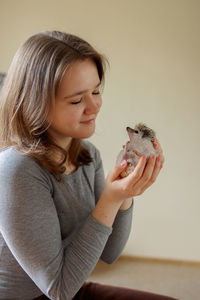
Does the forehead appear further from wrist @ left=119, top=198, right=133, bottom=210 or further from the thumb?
wrist @ left=119, top=198, right=133, bottom=210

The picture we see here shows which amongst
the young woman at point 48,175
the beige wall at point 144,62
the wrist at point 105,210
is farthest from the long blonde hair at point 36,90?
the beige wall at point 144,62

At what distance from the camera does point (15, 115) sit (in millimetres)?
751

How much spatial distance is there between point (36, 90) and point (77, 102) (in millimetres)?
104

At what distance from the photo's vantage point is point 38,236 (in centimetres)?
67

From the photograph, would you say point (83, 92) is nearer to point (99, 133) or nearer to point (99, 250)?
point (99, 250)

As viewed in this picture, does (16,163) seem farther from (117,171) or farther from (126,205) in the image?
(126,205)

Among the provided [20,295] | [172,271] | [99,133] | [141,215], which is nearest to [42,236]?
[20,295]

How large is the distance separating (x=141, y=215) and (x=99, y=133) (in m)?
0.65

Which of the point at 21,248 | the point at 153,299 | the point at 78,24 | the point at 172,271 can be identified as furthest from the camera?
the point at 172,271

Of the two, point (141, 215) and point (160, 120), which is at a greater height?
point (160, 120)

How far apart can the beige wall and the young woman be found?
42.1 inches

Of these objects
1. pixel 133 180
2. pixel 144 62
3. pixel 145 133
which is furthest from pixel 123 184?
pixel 144 62

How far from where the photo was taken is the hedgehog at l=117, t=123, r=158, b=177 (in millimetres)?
745

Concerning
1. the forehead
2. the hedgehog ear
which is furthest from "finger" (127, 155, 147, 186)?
the forehead
